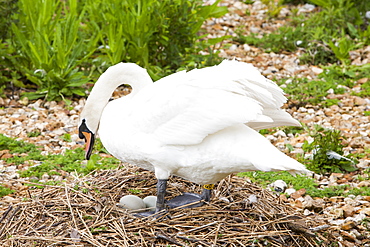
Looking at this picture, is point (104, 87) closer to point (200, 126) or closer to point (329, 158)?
point (200, 126)

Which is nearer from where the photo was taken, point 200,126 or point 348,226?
Answer: point 200,126

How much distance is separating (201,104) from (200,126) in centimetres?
16

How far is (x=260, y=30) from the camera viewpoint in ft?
32.9

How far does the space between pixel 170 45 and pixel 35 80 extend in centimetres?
194

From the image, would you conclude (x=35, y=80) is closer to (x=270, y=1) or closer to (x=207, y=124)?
(x=207, y=124)

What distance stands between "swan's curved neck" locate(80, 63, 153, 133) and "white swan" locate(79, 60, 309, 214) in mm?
251

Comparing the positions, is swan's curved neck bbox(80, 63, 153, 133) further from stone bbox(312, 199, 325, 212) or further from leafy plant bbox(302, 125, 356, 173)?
leafy plant bbox(302, 125, 356, 173)

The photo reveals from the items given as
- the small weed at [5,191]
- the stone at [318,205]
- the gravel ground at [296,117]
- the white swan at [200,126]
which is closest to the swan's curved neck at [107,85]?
the white swan at [200,126]

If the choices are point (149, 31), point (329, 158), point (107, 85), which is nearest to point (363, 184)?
point (329, 158)

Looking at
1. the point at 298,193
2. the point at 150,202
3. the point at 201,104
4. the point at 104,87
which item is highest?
the point at 201,104

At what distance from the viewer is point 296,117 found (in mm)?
7016

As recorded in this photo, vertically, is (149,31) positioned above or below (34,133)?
above

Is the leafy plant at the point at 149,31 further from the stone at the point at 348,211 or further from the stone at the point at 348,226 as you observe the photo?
the stone at the point at 348,226

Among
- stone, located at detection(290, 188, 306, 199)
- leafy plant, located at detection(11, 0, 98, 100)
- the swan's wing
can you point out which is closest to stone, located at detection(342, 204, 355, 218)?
stone, located at detection(290, 188, 306, 199)
